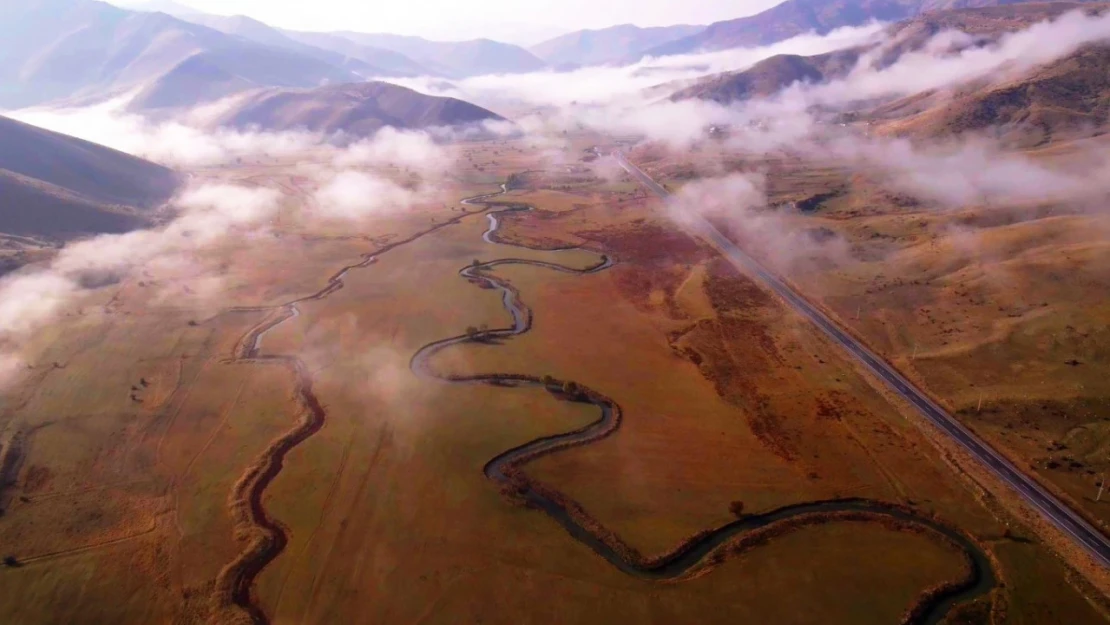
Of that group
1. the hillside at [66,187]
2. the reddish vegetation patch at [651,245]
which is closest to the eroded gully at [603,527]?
the reddish vegetation patch at [651,245]

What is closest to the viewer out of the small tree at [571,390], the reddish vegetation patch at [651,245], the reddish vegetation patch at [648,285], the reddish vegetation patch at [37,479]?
the reddish vegetation patch at [37,479]

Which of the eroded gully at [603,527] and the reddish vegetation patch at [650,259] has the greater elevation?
the reddish vegetation patch at [650,259]

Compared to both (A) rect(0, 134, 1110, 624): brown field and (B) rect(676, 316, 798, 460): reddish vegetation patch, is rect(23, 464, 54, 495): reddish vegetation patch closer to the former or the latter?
(A) rect(0, 134, 1110, 624): brown field

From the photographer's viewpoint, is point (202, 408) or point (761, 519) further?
point (202, 408)

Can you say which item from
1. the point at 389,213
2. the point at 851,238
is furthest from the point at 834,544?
the point at 389,213

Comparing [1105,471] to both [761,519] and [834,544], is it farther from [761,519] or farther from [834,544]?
[761,519]

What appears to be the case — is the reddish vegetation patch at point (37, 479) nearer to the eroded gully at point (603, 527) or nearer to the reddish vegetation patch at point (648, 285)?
the eroded gully at point (603, 527)

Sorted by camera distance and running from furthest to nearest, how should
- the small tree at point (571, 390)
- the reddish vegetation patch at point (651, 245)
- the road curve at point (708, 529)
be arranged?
1. the reddish vegetation patch at point (651, 245)
2. the small tree at point (571, 390)
3. the road curve at point (708, 529)
